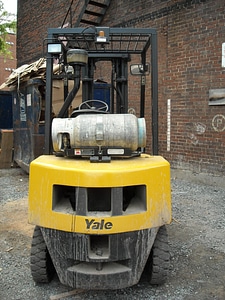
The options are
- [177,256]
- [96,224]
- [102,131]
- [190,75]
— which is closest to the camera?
[96,224]

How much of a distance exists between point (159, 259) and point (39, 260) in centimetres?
114

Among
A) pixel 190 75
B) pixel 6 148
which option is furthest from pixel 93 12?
pixel 6 148

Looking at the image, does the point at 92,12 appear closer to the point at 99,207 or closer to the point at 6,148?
the point at 6,148

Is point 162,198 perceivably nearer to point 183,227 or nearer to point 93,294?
point 93,294

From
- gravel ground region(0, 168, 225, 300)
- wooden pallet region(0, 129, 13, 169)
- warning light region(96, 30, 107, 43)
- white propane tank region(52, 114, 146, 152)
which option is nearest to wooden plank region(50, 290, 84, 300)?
gravel ground region(0, 168, 225, 300)

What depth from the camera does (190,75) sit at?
823 cm

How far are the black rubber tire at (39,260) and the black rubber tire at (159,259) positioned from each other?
1017 millimetres

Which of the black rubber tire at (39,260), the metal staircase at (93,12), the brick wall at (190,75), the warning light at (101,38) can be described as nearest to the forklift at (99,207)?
the black rubber tire at (39,260)

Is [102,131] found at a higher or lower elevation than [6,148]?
higher

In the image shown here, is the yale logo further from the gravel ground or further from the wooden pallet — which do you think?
the wooden pallet

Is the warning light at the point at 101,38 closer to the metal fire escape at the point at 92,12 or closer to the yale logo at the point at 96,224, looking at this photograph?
the yale logo at the point at 96,224

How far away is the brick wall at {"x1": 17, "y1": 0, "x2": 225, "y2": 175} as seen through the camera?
7664 mm

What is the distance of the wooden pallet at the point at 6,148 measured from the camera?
9.55 m

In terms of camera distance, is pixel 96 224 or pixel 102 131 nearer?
pixel 96 224
